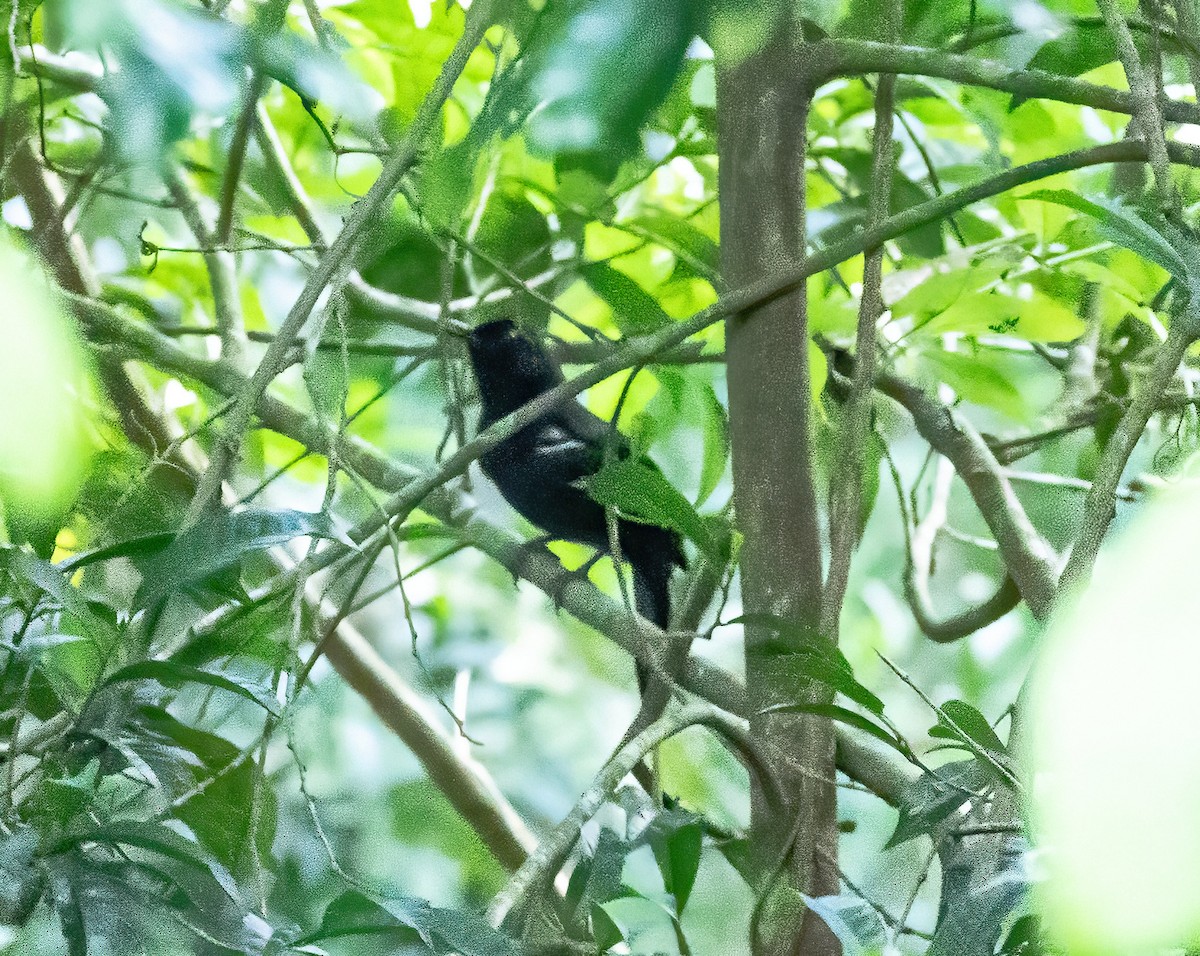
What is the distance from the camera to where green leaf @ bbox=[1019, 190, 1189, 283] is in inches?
19.6

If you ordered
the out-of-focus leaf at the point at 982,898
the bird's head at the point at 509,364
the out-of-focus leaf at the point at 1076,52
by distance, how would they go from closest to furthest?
the out-of-focus leaf at the point at 982,898 < the out-of-focus leaf at the point at 1076,52 < the bird's head at the point at 509,364

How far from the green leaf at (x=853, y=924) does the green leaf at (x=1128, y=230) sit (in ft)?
1.03

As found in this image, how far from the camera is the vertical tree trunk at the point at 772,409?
2.69 feet

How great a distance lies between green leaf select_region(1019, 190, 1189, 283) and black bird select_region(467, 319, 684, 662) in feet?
2.43

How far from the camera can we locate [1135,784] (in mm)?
187

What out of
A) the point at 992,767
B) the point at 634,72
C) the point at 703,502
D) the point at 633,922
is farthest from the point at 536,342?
the point at 634,72

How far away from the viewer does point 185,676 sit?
58cm

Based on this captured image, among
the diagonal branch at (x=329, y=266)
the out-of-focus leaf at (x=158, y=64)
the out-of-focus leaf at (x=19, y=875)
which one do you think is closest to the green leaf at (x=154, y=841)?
the out-of-focus leaf at (x=19, y=875)

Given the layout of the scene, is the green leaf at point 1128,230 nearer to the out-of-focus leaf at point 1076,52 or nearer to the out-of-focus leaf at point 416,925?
the out-of-focus leaf at point 1076,52

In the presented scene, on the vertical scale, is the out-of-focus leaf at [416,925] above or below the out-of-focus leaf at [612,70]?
below

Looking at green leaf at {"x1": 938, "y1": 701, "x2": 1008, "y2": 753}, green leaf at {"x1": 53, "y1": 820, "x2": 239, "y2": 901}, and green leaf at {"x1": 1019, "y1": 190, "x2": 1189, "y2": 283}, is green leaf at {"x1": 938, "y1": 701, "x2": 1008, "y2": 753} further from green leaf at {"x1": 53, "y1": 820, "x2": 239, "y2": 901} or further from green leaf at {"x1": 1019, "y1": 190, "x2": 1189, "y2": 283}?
green leaf at {"x1": 53, "y1": 820, "x2": 239, "y2": 901}

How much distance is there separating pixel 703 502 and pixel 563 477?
41 centimetres

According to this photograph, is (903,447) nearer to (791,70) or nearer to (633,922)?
(791,70)

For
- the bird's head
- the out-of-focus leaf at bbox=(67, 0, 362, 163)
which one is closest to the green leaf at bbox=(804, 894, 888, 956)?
the out-of-focus leaf at bbox=(67, 0, 362, 163)
